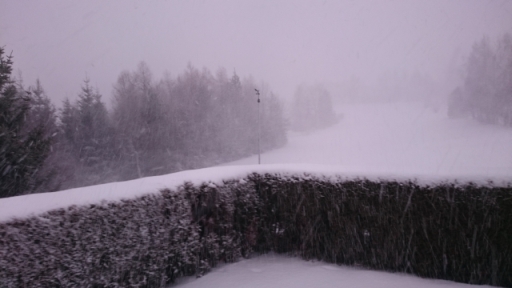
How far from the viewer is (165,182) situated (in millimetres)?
4453

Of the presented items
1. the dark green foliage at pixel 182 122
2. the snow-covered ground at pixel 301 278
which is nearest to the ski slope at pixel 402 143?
the dark green foliage at pixel 182 122

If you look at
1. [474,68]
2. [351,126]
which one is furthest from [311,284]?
[351,126]

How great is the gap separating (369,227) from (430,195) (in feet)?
3.58

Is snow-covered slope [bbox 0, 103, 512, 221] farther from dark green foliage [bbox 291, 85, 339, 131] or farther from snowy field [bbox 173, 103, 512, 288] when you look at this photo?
dark green foliage [bbox 291, 85, 339, 131]


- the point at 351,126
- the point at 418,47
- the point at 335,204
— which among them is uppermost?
the point at 418,47

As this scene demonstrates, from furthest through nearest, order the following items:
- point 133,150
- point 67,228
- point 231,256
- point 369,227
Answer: point 133,150, point 231,256, point 369,227, point 67,228

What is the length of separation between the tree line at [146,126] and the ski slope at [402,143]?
17.7ft

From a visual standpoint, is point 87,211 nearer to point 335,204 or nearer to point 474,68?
point 335,204

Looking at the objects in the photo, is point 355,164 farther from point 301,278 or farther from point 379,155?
point 301,278

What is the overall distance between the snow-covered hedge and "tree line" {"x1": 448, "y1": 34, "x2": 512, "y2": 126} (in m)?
44.6

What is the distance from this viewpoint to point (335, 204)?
5070 millimetres

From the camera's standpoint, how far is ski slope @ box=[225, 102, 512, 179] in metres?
30.8

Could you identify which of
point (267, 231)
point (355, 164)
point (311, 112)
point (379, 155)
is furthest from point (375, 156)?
point (267, 231)

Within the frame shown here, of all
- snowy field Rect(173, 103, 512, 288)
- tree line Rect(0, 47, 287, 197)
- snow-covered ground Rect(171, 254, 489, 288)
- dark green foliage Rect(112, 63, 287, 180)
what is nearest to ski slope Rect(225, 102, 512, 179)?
snowy field Rect(173, 103, 512, 288)
